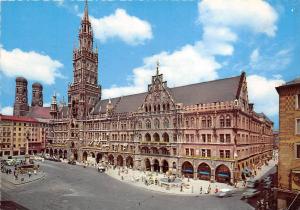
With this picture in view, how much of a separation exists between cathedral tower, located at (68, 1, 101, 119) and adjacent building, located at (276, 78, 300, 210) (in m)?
65.2

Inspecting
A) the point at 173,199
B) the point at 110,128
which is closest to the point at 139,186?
the point at 173,199

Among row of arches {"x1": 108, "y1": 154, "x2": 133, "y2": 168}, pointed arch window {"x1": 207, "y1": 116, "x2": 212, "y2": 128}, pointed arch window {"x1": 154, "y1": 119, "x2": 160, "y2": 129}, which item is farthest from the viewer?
row of arches {"x1": 108, "y1": 154, "x2": 133, "y2": 168}

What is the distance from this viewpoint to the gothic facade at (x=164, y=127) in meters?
47.9

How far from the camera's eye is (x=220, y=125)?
48094mm

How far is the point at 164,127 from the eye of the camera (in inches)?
2260

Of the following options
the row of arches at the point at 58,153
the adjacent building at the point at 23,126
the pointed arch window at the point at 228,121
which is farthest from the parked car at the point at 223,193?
the adjacent building at the point at 23,126

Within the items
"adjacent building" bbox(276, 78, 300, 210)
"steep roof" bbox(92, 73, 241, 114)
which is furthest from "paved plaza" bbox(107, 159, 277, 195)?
"steep roof" bbox(92, 73, 241, 114)

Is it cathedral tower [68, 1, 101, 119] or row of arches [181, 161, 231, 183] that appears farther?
cathedral tower [68, 1, 101, 119]

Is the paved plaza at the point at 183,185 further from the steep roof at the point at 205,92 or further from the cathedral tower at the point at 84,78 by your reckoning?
the cathedral tower at the point at 84,78

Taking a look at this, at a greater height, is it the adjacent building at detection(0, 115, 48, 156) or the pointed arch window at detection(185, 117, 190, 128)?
the pointed arch window at detection(185, 117, 190, 128)

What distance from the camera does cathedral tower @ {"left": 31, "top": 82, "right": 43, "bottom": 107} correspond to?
139m

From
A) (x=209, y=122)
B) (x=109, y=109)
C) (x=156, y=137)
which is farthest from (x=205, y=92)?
(x=109, y=109)

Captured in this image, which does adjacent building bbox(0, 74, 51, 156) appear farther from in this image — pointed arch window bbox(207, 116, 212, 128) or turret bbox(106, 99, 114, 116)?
pointed arch window bbox(207, 116, 212, 128)

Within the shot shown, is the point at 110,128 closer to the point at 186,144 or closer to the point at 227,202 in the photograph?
the point at 186,144
